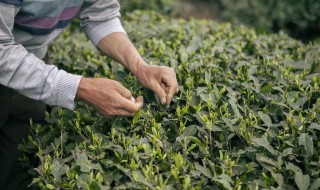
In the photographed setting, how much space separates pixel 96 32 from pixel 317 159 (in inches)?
57.3

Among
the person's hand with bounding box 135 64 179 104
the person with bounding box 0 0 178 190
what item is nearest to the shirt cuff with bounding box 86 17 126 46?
the person with bounding box 0 0 178 190

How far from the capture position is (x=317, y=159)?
196 centimetres

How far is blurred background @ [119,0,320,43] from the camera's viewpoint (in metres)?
5.94

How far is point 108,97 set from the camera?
6.65 feet

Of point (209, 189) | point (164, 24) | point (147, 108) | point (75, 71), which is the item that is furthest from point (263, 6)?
point (209, 189)

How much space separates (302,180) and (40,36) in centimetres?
153

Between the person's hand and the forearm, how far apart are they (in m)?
0.11

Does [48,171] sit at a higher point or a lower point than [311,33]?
higher

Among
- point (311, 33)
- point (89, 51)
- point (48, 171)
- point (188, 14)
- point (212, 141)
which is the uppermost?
point (212, 141)

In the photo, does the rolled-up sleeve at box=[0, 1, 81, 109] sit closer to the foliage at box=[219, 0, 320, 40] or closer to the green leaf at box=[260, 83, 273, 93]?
the green leaf at box=[260, 83, 273, 93]

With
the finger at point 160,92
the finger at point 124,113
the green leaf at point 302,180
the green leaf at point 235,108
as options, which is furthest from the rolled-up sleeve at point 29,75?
the green leaf at point 302,180

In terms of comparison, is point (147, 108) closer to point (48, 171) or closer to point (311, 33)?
point (48, 171)

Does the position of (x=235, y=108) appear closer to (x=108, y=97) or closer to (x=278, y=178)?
(x=278, y=178)

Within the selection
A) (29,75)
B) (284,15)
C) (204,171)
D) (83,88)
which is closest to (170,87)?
(83,88)
